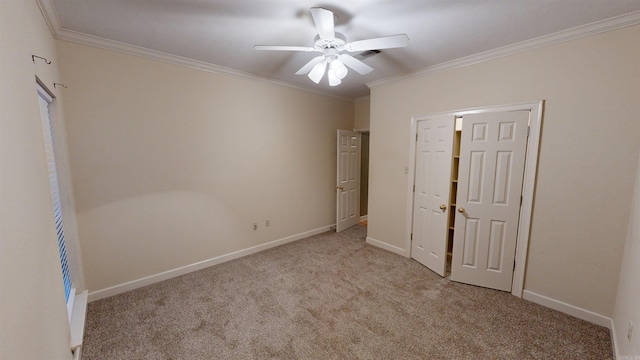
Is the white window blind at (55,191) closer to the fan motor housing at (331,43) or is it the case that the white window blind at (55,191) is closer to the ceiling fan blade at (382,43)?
the fan motor housing at (331,43)

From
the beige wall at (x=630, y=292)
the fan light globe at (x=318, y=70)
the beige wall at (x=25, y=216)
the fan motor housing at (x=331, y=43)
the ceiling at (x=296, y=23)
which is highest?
the ceiling at (x=296, y=23)

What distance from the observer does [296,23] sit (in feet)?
6.81

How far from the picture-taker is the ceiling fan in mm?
1698

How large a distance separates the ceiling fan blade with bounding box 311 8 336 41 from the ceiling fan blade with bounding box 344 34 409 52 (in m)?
0.18

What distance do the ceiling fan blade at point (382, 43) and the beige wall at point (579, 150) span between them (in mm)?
1527

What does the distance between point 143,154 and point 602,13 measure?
427cm

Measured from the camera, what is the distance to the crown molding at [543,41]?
1940 mm

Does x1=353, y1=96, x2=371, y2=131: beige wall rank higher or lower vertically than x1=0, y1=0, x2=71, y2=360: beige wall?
higher

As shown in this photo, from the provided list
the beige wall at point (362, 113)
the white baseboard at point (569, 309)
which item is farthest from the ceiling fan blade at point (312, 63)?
the white baseboard at point (569, 309)

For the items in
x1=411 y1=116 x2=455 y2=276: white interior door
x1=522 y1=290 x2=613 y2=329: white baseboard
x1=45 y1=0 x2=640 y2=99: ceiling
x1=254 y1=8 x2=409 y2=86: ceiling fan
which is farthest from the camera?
x1=411 y1=116 x2=455 y2=276: white interior door

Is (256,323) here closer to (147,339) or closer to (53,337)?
(147,339)

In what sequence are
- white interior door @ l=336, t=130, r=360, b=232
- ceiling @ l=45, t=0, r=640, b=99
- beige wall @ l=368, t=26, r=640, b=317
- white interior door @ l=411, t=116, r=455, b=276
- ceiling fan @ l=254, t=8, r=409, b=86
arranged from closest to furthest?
ceiling fan @ l=254, t=8, r=409, b=86 < ceiling @ l=45, t=0, r=640, b=99 < beige wall @ l=368, t=26, r=640, b=317 < white interior door @ l=411, t=116, r=455, b=276 < white interior door @ l=336, t=130, r=360, b=232

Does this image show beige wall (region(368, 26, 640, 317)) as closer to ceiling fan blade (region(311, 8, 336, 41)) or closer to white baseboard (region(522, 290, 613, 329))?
white baseboard (region(522, 290, 613, 329))

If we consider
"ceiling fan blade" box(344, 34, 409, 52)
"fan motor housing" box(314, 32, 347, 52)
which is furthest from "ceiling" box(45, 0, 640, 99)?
"ceiling fan blade" box(344, 34, 409, 52)
